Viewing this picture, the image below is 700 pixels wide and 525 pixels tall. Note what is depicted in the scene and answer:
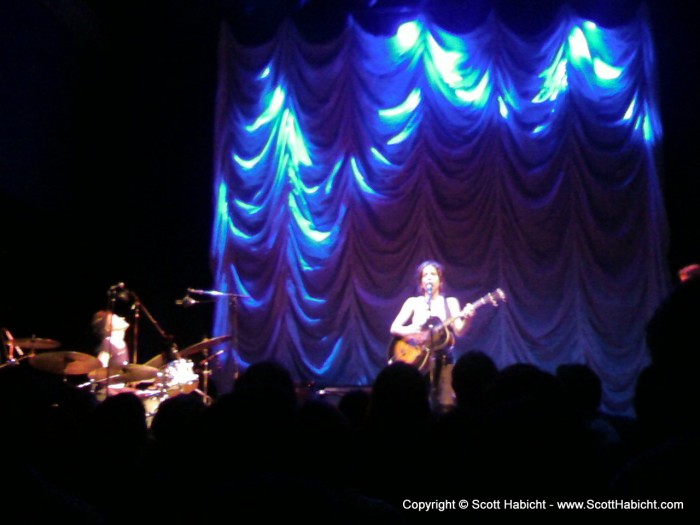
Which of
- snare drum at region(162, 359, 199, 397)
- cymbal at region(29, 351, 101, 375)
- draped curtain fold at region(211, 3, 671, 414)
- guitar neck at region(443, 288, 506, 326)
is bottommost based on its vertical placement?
snare drum at region(162, 359, 199, 397)

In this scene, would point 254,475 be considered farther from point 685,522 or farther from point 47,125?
point 47,125

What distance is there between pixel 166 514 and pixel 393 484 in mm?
942

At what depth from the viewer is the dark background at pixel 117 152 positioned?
29.6 feet

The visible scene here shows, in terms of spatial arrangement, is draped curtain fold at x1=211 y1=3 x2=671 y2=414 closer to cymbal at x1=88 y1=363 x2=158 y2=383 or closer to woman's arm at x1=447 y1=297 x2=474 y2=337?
woman's arm at x1=447 y1=297 x2=474 y2=337

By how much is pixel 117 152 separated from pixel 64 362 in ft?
14.2

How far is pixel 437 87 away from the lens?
902cm

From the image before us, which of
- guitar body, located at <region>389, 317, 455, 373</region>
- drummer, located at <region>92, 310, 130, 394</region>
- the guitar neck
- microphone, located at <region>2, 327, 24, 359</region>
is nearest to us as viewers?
guitar body, located at <region>389, 317, 455, 373</region>

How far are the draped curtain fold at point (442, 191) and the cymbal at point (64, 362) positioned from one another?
1633 mm

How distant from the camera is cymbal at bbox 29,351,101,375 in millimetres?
6961

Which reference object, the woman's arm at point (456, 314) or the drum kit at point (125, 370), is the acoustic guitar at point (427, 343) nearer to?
the woman's arm at point (456, 314)

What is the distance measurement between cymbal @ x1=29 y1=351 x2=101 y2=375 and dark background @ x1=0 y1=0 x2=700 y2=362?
2.20 meters

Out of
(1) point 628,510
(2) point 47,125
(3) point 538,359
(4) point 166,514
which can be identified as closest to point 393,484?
(4) point 166,514

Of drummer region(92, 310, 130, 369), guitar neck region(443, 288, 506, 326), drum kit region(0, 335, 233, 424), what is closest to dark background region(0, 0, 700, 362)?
drummer region(92, 310, 130, 369)

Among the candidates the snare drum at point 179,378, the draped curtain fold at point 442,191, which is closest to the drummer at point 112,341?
the snare drum at point 179,378
